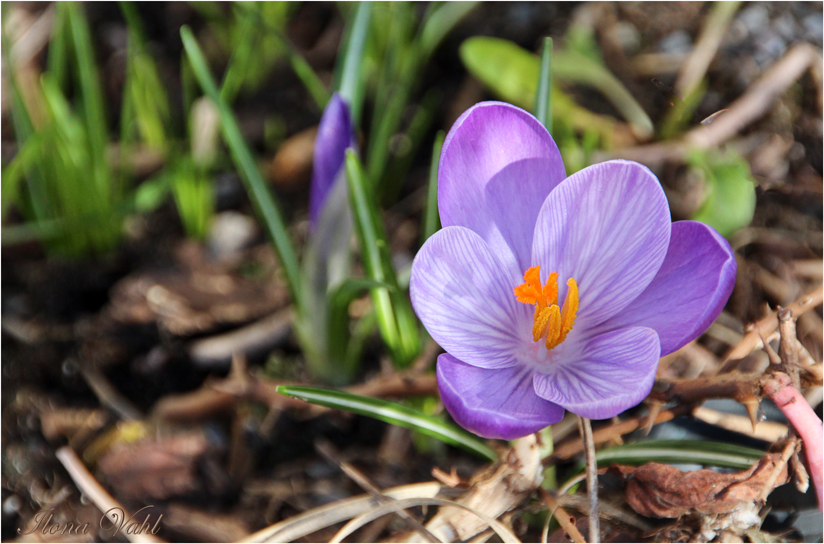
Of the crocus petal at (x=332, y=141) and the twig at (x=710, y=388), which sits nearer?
the twig at (x=710, y=388)

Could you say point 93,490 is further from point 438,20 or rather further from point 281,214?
point 438,20

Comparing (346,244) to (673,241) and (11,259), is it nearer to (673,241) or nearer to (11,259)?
(673,241)

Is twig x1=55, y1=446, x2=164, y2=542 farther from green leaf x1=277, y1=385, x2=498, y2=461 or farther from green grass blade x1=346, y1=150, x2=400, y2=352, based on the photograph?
green grass blade x1=346, y1=150, x2=400, y2=352

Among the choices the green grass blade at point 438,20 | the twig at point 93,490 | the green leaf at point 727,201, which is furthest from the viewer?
the green grass blade at point 438,20

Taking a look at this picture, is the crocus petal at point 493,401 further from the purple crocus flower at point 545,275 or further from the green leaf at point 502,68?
the green leaf at point 502,68

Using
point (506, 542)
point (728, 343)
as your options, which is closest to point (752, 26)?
point (728, 343)

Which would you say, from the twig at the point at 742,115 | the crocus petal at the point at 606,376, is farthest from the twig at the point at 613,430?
the twig at the point at 742,115
